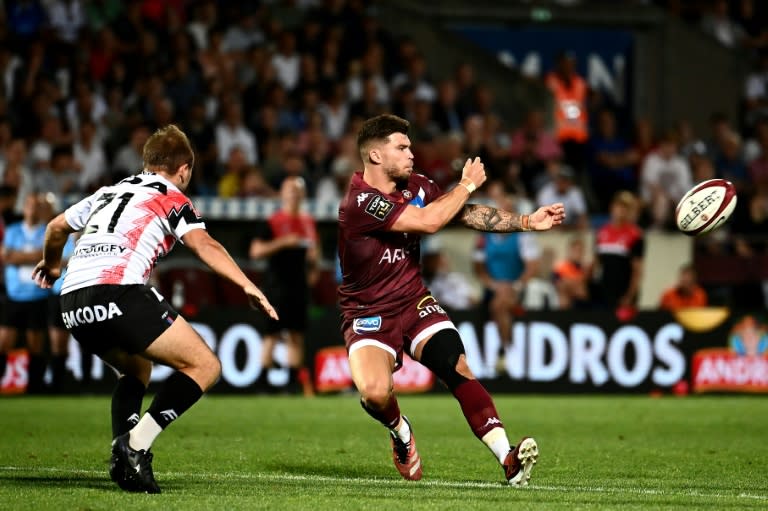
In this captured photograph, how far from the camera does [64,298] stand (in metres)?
7.47

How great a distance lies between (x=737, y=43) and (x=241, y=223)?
11509mm

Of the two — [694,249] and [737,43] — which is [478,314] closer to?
[694,249]

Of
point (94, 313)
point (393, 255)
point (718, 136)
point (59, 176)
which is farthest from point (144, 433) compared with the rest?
point (718, 136)

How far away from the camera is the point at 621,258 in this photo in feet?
56.0

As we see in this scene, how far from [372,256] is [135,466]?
211 cm

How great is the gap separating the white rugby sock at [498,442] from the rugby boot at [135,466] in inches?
77.0

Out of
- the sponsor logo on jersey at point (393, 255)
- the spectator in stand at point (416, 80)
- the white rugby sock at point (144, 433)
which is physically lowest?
the white rugby sock at point (144, 433)

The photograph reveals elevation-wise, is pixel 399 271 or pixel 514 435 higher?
pixel 399 271

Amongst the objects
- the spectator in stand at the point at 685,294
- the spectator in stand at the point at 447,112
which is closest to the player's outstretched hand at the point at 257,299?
the spectator in stand at the point at 685,294

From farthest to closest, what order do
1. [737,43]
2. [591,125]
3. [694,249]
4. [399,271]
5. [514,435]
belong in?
[737,43]
[591,125]
[694,249]
[514,435]
[399,271]

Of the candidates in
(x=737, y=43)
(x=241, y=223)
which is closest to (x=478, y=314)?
(x=241, y=223)

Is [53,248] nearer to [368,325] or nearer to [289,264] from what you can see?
[368,325]

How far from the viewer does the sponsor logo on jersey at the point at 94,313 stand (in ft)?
23.9

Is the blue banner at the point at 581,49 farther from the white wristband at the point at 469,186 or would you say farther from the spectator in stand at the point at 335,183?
the white wristband at the point at 469,186
